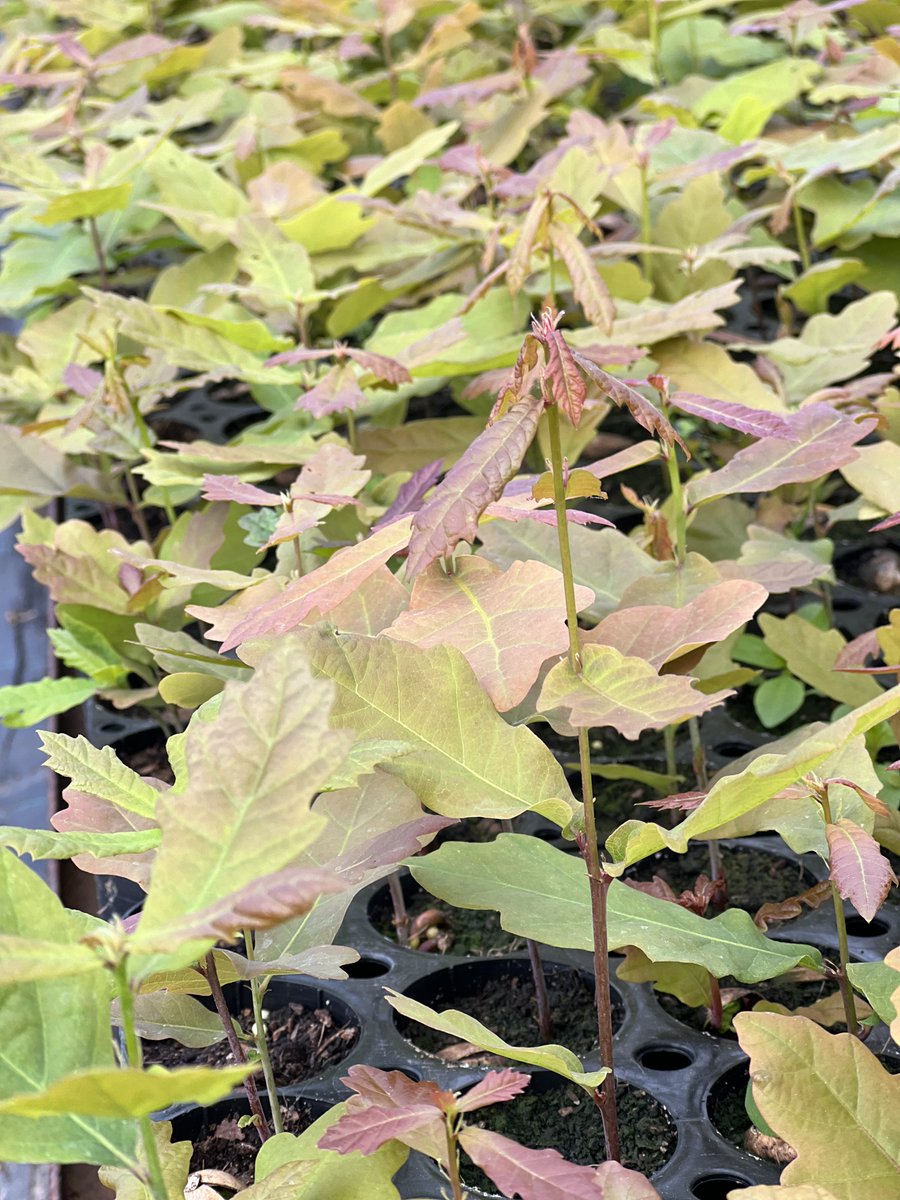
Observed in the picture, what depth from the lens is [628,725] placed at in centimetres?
64

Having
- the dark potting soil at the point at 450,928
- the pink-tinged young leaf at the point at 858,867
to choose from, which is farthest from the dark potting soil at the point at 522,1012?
the pink-tinged young leaf at the point at 858,867

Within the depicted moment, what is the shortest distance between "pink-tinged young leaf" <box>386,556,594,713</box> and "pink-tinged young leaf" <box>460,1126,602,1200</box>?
0.22 m

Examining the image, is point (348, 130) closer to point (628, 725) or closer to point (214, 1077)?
point (628, 725)

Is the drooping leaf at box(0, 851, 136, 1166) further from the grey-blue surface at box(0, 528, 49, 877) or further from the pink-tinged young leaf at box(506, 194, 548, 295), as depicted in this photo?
the pink-tinged young leaf at box(506, 194, 548, 295)

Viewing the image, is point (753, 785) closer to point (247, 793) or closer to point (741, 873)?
point (247, 793)

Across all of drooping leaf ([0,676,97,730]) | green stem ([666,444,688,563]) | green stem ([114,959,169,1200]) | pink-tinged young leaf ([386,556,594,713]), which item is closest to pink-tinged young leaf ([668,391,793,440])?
green stem ([666,444,688,563])

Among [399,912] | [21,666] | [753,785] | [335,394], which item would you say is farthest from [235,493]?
[21,666]

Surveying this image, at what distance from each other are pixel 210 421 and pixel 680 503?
96 centimetres

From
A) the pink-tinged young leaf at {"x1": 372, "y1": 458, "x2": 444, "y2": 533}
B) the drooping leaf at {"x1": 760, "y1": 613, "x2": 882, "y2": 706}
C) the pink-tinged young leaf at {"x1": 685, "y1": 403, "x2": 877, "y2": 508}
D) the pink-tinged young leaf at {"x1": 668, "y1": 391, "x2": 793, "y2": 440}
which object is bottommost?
the drooping leaf at {"x1": 760, "y1": 613, "x2": 882, "y2": 706}

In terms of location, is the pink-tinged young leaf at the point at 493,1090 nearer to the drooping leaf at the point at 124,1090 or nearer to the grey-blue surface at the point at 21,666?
the drooping leaf at the point at 124,1090

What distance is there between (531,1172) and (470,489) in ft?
0.99

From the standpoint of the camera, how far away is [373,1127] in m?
0.58

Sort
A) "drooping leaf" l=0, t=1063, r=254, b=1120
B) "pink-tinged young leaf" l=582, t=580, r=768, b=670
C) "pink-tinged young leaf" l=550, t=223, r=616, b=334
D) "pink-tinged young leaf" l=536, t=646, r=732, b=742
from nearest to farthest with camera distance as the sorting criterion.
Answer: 1. "drooping leaf" l=0, t=1063, r=254, b=1120
2. "pink-tinged young leaf" l=536, t=646, r=732, b=742
3. "pink-tinged young leaf" l=582, t=580, r=768, b=670
4. "pink-tinged young leaf" l=550, t=223, r=616, b=334

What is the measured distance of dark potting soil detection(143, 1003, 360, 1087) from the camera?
2.93 ft
